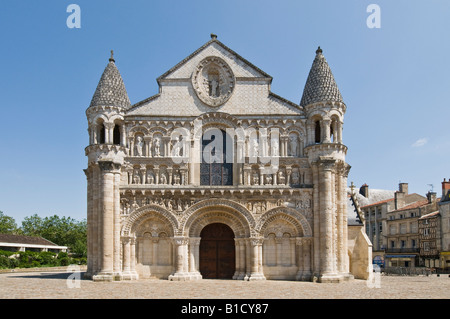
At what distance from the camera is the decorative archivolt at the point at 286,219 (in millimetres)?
25797

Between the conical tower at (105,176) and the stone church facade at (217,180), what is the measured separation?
58 mm

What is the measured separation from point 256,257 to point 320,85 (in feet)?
33.4

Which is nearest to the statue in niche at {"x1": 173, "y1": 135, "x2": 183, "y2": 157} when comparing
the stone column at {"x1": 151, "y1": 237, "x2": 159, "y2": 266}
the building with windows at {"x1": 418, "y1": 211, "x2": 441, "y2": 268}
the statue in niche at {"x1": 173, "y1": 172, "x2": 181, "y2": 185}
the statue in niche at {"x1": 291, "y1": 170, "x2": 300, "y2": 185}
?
the statue in niche at {"x1": 173, "y1": 172, "x2": 181, "y2": 185}

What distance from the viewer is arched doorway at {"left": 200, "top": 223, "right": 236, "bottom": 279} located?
1050 inches

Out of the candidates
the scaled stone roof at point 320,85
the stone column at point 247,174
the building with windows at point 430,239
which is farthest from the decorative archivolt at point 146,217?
the building with windows at point 430,239

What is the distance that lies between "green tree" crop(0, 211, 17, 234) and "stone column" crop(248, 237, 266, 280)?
68.1 meters

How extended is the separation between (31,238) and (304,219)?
5187 cm

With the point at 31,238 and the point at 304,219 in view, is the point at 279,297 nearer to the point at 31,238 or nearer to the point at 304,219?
the point at 304,219

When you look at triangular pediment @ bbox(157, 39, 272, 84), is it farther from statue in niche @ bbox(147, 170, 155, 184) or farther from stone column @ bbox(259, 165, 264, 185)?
statue in niche @ bbox(147, 170, 155, 184)

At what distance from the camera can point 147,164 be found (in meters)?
26.8

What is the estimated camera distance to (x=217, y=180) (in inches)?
1069

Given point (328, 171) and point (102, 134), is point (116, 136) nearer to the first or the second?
point (102, 134)
